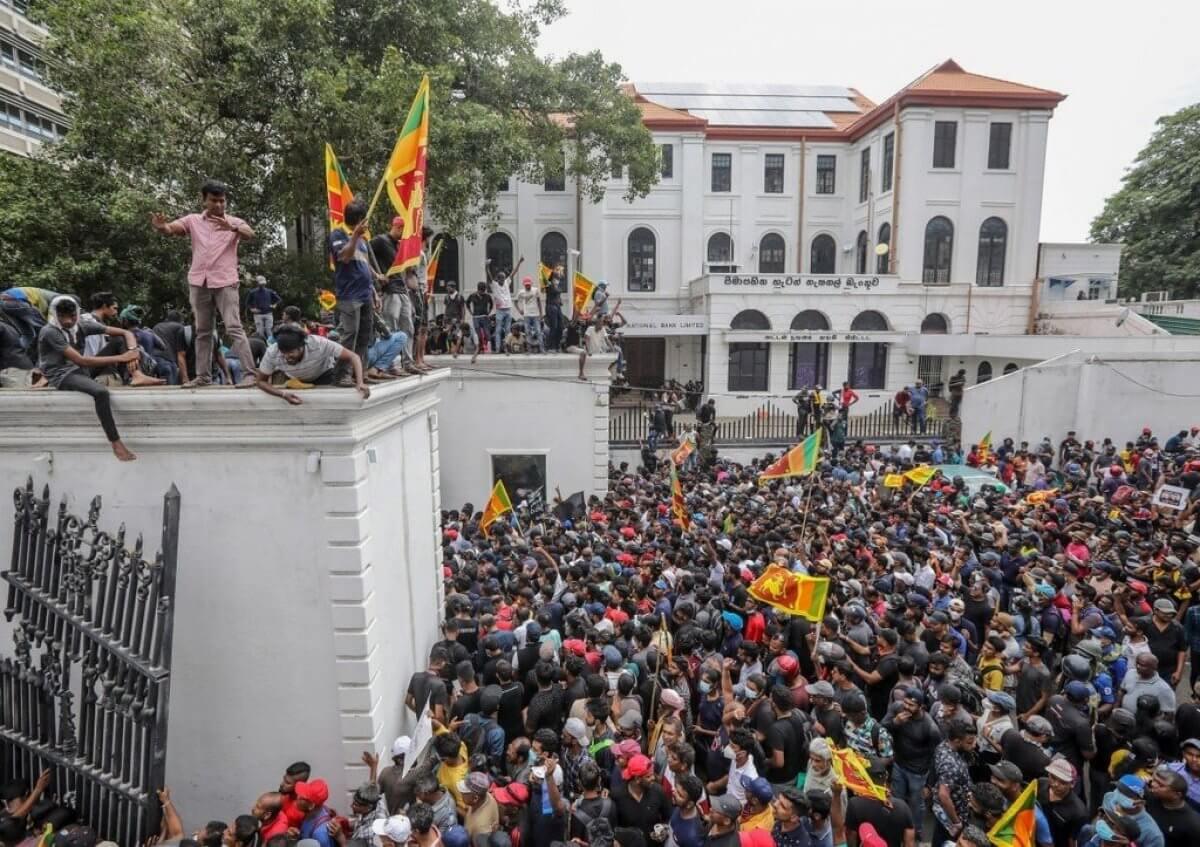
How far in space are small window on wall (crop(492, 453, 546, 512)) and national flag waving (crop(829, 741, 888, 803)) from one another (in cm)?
1072

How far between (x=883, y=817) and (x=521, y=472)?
37.5ft

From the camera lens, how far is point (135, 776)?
5324mm

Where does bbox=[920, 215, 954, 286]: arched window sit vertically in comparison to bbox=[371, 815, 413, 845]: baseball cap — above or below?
above

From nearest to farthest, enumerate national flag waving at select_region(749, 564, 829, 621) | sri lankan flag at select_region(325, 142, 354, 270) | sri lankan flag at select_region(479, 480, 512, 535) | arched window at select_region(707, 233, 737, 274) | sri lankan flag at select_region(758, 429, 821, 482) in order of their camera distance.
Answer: national flag waving at select_region(749, 564, 829, 621)
sri lankan flag at select_region(325, 142, 354, 270)
sri lankan flag at select_region(758, 429, 821, 482)
sri lankan flag at select_region(479, 480, 512, 535)
arched window at select_region(707, 233, 737, 274)

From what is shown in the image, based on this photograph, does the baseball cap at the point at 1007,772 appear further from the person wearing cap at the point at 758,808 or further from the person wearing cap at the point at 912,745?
the person wearing cap at the point at 758,808

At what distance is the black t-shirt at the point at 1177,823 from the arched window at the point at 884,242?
28.9 metres

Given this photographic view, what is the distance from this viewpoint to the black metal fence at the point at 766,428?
2017 cm

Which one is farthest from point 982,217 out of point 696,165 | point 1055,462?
point 1055,462

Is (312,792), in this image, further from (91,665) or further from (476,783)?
(91,665)

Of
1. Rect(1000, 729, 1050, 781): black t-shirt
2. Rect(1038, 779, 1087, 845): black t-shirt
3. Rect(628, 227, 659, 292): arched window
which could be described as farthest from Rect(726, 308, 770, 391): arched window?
Rect(1038, 779, 1087, 845): black t-shirt

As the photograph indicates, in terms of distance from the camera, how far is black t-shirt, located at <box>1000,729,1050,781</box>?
5.04 meters

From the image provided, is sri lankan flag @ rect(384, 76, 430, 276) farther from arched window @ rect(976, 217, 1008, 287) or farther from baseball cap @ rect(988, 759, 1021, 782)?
arched window @ rect(976, 217, 1008, 287)

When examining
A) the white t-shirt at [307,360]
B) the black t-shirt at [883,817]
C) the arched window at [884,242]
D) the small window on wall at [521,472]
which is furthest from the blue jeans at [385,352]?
the arched window at [884,242]

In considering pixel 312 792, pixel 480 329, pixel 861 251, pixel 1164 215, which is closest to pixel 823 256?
pixel 861 251
